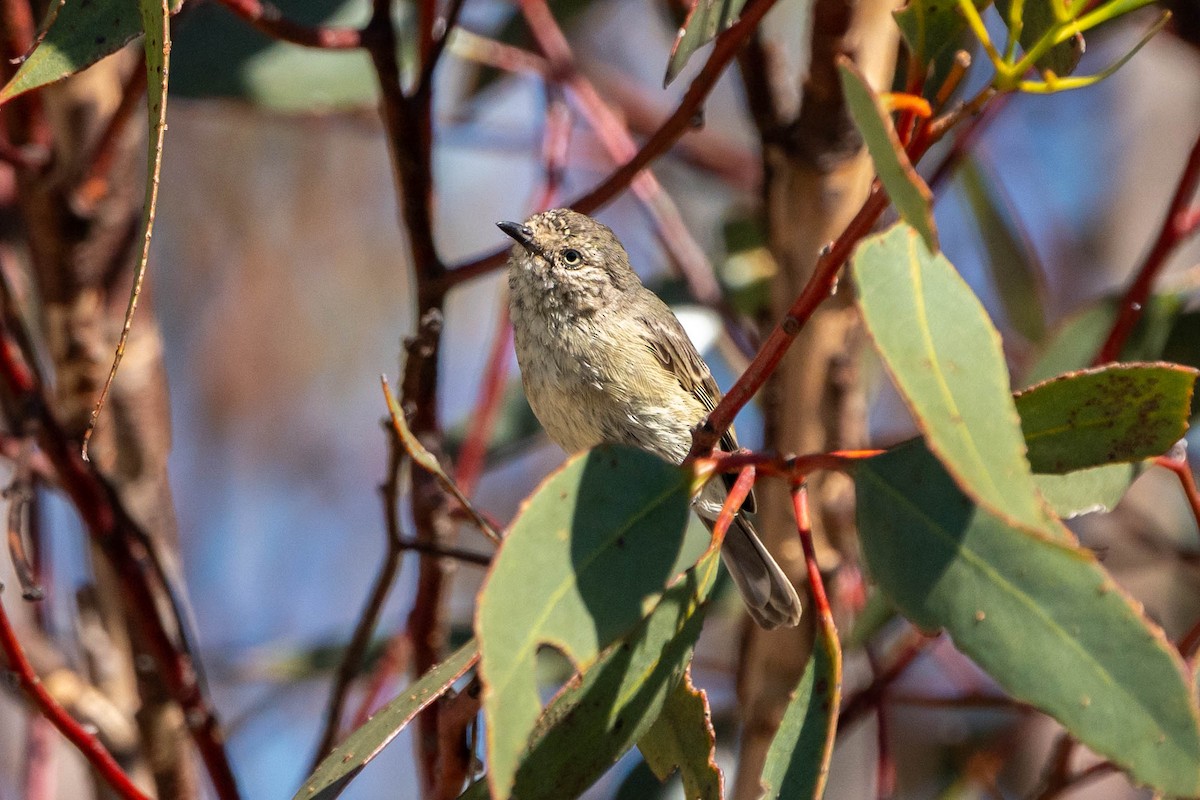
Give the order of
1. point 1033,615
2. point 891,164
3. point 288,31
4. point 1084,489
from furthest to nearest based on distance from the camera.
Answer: point 288,31
point 1084,489
point 1033,615
point 891,164

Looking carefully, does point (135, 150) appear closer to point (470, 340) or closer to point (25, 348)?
point (25, 348)

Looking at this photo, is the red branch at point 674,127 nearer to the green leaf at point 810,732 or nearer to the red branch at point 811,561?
the red branch at point 811,561

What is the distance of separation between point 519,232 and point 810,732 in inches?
60.7

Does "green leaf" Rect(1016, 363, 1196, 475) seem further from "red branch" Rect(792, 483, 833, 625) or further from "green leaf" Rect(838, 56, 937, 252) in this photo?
"green leaf" Rect(838, 56, 937, 252)

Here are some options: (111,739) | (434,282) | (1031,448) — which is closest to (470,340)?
(111,739)

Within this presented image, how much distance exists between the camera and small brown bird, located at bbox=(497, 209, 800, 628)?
2510mm

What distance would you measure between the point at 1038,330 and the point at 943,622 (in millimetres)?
2110

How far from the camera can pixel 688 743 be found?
1553mm

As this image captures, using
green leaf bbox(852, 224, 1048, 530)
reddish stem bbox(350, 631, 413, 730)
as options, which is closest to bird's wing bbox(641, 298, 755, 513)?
reddish stem bbox(350, 631, 413, 730)

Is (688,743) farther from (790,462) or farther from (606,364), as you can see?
(606,364)

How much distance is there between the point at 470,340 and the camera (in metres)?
6.08

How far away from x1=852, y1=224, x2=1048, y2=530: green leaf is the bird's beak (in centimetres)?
151

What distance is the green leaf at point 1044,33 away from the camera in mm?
1370

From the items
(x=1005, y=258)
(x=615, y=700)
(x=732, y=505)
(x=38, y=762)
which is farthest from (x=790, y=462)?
(x=1005, y=258)
